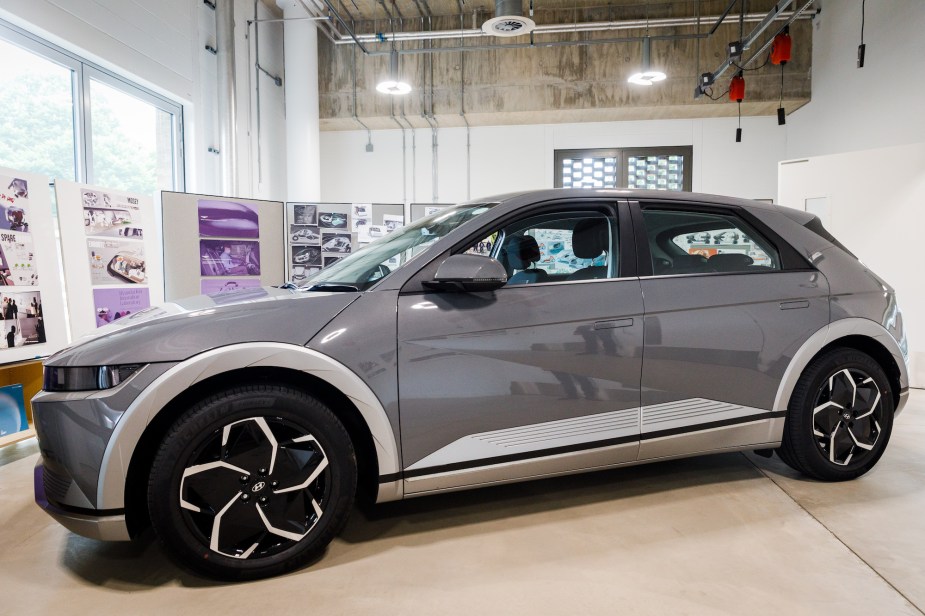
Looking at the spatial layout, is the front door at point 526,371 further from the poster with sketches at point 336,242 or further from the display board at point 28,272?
the poster with sketches at point 336,242

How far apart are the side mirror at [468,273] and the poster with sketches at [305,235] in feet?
14.0

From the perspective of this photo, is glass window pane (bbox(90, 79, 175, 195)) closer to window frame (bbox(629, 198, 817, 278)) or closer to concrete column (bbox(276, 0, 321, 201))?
concrete column (bbox(276, 0, 321, 201))

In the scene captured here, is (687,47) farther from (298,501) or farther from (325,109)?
(298,501)

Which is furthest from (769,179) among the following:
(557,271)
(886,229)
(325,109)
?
(557,271)

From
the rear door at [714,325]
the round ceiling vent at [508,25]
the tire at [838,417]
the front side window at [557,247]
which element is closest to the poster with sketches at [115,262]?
the front side window at [557,247]

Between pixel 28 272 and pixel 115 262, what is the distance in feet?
2.55

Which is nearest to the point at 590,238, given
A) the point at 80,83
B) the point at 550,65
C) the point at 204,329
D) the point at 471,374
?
the point at 471,374

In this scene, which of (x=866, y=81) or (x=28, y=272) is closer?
(x=28, y=272)

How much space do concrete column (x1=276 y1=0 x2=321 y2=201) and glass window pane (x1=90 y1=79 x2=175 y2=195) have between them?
1.67 m

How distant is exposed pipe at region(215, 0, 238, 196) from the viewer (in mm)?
6748

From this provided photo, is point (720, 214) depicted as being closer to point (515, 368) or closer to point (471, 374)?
point (515, 368)

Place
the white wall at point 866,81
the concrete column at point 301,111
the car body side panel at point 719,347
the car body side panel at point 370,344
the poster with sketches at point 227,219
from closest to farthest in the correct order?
the car body side panel at point 370,344 < the car body side panel at point 719,347 < the poster with sketches at point 227,219 < the white wall at point 866,81 < the concrete column at point 301,111

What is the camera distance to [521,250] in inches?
92.4

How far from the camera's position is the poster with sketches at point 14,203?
318 centimetres
